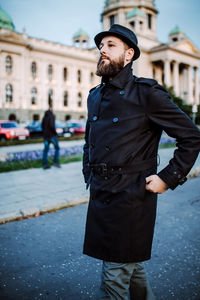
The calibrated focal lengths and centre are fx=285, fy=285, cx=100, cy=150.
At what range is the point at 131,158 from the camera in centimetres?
193

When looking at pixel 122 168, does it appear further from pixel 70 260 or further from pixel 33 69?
pixel 33 69

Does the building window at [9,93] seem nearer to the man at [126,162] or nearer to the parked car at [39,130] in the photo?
the parked car at [39,130]

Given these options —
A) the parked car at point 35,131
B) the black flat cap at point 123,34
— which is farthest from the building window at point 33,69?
the black flat cap at point 123,34

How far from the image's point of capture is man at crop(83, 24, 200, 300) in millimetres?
1890

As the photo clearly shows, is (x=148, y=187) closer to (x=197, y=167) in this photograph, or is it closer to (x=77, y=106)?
(x=197, y=167)

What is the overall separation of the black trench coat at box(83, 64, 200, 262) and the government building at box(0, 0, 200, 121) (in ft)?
144

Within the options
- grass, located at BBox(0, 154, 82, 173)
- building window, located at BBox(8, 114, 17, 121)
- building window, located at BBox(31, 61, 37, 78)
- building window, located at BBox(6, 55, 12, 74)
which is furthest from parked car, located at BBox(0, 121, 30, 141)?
building window, located at BBox(31, 61, 37, 78)

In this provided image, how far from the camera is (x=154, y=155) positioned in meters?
2.08

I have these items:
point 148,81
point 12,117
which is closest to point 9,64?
point 12,117

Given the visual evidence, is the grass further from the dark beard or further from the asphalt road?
the dark beard

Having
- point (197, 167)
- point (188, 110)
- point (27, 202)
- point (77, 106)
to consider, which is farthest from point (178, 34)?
point (27, 202)

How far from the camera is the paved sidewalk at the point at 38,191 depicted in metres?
5.00

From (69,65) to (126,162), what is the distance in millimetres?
53226

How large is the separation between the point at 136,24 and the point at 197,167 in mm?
57652
